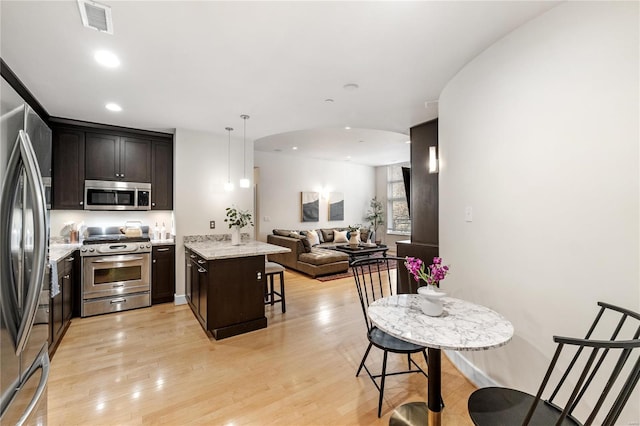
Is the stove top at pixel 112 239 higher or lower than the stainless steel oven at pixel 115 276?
higher

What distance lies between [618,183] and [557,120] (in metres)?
0.49

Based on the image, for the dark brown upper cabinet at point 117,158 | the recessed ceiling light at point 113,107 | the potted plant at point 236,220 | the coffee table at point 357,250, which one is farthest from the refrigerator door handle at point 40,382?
the coffee table at point 357,250

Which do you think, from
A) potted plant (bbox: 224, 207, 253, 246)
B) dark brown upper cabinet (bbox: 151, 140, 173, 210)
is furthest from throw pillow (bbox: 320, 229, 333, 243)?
dark brown upper cabinet (bbox: 151, 140, 173, 210)

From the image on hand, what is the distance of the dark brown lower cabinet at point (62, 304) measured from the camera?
283 cm

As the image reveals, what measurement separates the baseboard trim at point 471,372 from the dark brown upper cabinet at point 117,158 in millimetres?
4584

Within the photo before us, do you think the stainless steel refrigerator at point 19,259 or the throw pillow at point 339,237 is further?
the throw pillow at point 339,237

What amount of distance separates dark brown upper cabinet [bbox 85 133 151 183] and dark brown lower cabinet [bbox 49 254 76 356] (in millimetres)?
1224

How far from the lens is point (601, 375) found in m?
1.54

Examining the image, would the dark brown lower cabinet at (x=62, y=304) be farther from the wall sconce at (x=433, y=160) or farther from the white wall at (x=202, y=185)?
the wall sconce at (x=433, y=160)

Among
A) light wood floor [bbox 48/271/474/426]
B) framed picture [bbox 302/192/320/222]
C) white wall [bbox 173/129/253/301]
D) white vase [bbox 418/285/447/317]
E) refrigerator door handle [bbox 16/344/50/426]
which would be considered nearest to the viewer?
refrigerator door handle [bbox 16/344/50/426]

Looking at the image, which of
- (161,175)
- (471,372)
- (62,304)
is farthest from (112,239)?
(471,372)

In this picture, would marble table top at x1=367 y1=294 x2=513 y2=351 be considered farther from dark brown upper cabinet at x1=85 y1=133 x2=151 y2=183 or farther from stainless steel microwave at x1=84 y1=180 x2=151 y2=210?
dark brown upper cabinet at x1=85 y1=133 x2=151 y2=183

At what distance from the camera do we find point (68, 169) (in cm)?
392

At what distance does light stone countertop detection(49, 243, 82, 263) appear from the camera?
291cm
